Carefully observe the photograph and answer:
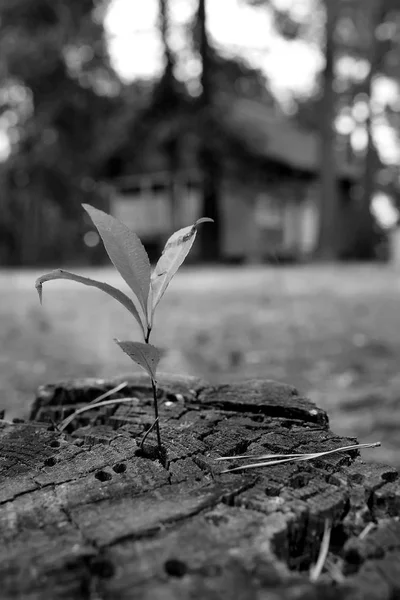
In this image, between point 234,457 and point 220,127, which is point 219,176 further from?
point 234,457

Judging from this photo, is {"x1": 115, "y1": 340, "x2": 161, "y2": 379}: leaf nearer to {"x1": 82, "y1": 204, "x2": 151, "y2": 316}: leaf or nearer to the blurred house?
{"x1": 82, "y1": 204, "x2": 151, "y2": 316}: leaf

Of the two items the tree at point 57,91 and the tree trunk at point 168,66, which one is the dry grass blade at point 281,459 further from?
the tree at point 57,91

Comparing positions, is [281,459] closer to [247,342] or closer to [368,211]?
[247,342]

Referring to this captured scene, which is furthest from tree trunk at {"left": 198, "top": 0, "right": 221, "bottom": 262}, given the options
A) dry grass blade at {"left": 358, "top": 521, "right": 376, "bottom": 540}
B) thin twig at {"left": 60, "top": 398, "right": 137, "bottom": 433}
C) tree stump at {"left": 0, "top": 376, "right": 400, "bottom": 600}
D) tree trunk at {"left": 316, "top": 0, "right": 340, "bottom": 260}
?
dry grass blade at {"left": 358, "top": 521, "right": 376, "bottom": 540}

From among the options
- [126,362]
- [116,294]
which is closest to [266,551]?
[116,294]

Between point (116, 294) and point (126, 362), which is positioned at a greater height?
point (116, 294)

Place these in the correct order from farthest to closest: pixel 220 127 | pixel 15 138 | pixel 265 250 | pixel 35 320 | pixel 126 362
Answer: pixel 15 138, pixel 265 250, pixel 220 127, pixel 35 320, pixel 126 362

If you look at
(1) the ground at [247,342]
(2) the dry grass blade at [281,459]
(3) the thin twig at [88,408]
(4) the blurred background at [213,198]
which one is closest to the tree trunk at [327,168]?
(4) the blurred background at [213,198]
